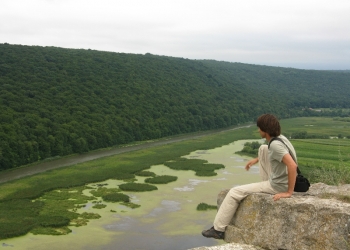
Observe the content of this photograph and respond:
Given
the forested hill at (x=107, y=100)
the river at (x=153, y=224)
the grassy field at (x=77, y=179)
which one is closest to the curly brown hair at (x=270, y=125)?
the grassy field at (x=77, y=179)

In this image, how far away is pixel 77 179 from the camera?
112ft

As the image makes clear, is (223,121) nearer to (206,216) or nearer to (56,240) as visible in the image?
(206,216)

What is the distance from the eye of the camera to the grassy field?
21.9m

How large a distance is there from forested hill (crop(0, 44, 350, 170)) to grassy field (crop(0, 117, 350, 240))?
26.0 ft

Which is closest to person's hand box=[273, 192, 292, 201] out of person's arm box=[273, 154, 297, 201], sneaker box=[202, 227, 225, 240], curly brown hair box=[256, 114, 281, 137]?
→ person's arm box=[273, 154, 297, 201]

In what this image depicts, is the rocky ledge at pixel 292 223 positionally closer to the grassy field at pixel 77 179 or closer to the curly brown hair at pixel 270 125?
the curly brown hair at pixel 270 125

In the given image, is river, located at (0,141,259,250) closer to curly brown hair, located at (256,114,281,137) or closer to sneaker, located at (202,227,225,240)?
sneaker, located at (202,227,225,240)

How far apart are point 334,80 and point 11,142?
136m

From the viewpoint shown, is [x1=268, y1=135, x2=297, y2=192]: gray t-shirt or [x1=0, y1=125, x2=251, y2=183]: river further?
[x1=0, y1=125, x2=251, y2=183]: river

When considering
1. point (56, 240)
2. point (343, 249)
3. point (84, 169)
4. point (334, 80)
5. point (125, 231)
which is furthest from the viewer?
point (334, 80)

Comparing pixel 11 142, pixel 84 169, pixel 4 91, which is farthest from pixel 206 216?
pixel 4 91

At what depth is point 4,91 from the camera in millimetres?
55844

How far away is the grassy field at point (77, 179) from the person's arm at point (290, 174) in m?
2.94

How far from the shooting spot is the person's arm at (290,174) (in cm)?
733
